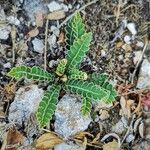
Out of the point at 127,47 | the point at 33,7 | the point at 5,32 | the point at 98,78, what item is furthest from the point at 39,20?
the point at 127,47

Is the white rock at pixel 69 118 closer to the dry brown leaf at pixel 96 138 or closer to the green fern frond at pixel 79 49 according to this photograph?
the dry brown leaf at pixel 96 138

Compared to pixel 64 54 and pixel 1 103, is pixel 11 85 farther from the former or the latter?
pixel 64 54

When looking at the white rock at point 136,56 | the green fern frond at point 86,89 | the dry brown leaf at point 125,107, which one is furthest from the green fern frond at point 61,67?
the white rock at point 136,56

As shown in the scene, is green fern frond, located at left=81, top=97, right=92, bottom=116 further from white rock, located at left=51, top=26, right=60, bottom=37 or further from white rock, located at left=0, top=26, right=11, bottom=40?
white rock, located at left=0, top=26, right=11, bottom=40

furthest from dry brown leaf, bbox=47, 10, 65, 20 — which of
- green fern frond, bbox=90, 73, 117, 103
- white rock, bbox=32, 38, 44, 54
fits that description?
green fern frond, bbox=90, 73, 117, 103

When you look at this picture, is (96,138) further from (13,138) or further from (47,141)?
(13,138)

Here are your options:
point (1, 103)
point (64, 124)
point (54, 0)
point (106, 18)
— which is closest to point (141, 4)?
point (106, 18)
